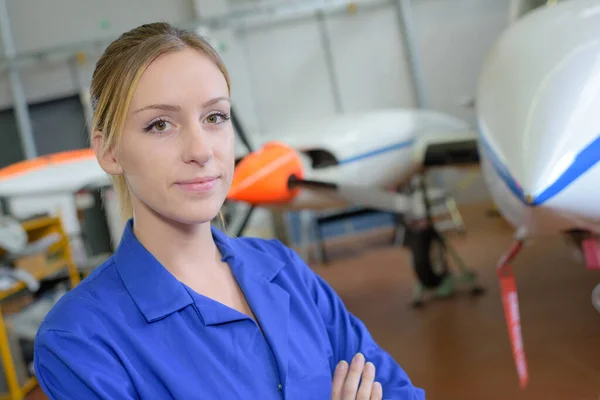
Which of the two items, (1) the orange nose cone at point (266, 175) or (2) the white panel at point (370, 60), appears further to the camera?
(2) the white panel at point (370, 60)

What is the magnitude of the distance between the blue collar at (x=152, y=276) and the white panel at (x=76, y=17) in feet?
29.6

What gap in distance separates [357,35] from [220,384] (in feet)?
29.2

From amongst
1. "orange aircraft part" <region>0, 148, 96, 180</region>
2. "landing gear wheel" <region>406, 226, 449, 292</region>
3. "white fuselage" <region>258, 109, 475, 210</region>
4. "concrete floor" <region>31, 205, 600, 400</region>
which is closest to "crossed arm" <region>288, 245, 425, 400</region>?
"concrete floor" <region>31, 205, 600, 400</region>

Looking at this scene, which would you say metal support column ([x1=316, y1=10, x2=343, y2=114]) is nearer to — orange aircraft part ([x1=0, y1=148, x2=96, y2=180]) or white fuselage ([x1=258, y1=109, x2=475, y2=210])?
orange aircraft part ([x1=0, y1=148, x2=96, y2=180])

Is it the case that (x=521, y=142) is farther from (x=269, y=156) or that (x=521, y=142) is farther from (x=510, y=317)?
(x=269, y=156)

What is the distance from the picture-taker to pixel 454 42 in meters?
8.95

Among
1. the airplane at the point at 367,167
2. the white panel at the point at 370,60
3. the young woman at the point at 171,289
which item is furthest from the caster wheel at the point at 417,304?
the white panel at the point at 370,60

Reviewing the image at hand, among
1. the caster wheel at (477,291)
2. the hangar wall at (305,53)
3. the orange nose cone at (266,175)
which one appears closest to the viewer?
the orange nose cone at (266,175)

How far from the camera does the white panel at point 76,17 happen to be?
9445 mm

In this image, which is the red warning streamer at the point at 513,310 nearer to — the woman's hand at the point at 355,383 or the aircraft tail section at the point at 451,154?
the woman's hand at the point at 355,383

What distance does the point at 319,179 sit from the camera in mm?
4078

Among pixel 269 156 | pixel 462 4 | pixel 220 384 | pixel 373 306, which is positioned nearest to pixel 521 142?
pixel 220 384

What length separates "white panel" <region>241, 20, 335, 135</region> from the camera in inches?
366

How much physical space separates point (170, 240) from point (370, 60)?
860 cm
